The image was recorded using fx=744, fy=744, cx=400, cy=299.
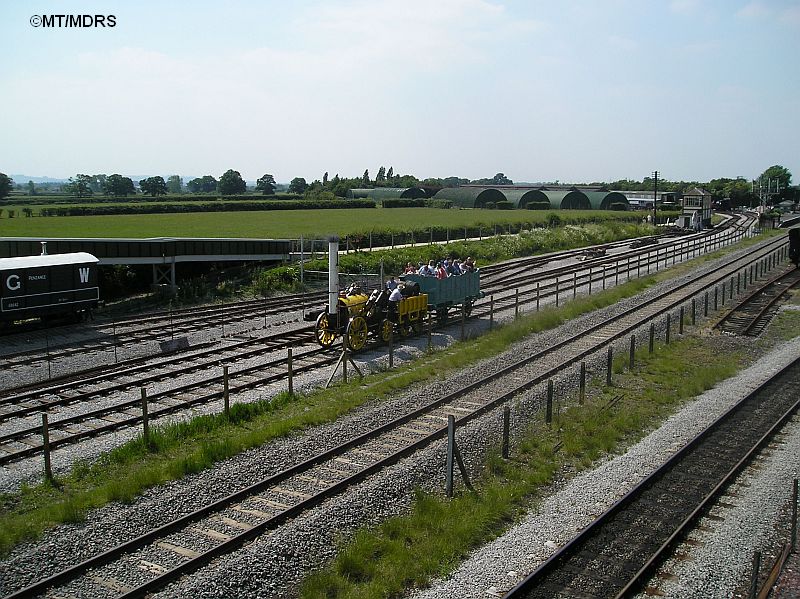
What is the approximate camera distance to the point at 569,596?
30.6 feet

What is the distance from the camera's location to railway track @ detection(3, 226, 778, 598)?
9.59 m

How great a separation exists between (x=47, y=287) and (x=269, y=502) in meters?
19.9

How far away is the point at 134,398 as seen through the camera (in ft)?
59.8

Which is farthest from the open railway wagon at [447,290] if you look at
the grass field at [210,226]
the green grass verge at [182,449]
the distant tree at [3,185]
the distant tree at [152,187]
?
the distant tree at [152,187]

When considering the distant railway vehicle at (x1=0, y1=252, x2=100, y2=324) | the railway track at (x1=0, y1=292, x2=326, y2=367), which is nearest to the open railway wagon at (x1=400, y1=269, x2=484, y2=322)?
the railway track at (x1=0, y1=292, x2=326, y2=367)

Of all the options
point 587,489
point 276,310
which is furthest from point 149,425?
point 276,310

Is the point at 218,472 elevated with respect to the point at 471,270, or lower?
lower

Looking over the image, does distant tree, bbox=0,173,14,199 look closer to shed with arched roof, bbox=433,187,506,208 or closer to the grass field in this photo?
the grass field

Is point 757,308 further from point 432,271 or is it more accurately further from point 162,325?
point 162,325

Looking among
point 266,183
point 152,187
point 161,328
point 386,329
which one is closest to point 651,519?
point 386,329

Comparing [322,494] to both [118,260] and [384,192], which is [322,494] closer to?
[118,260]

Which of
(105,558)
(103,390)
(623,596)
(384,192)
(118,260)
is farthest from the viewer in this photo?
(384,192)

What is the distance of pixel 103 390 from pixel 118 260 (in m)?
19.3

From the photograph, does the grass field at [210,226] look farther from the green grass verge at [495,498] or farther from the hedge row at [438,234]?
the green grass verge at [495,498]
